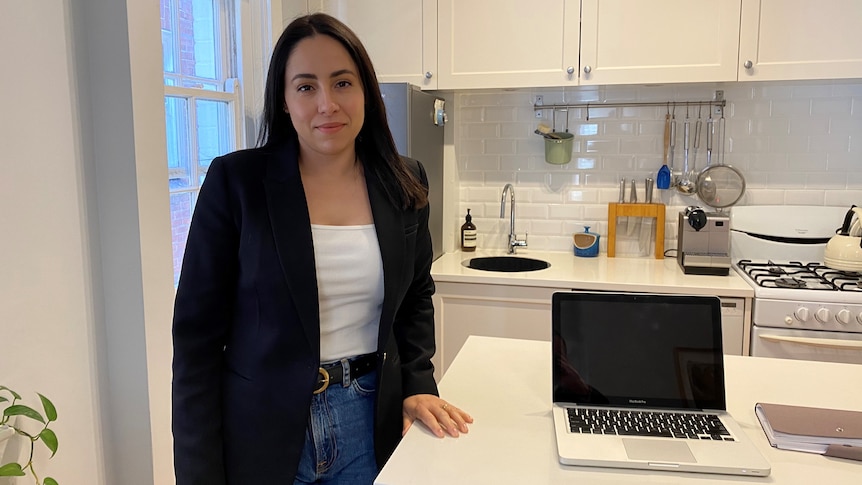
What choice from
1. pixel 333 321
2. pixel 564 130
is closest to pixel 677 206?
pixel 564 130

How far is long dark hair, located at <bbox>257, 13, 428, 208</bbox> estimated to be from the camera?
127cm

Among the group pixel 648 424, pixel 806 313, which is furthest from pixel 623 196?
pixel 648 424

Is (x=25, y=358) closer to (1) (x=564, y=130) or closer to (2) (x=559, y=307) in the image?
(2) (x=559, y=307)

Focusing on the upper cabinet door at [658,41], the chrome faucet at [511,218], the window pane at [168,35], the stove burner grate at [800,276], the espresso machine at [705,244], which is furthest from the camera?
the chrome faucet at [511,218]

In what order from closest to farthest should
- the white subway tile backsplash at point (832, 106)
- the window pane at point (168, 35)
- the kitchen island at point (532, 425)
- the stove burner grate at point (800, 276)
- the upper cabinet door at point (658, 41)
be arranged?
the kitchen island at point (532, 425) → the window pane at point (168, 35) → the stove burner grate at point (800, 276) → the upper cabinet door at point (658, 41) → the white subway tile backsplash at point (832, 106)

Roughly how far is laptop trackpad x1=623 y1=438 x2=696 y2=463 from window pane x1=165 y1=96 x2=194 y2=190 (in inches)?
67.3

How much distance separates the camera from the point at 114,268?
1874 mm

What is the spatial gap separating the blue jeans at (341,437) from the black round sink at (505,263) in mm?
1873

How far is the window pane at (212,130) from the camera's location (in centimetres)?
245

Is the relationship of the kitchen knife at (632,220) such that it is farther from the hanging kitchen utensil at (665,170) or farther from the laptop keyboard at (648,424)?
the laptop keyboard at (648,424)

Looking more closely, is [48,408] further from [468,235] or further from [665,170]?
[665,170]

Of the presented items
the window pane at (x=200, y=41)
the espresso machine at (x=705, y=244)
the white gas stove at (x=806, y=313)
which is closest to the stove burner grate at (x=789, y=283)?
the white gas stove at (x=806, y=313)

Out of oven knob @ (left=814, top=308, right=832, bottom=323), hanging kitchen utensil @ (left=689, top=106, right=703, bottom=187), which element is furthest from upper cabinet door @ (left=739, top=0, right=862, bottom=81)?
oven knob @ (left=814, top=308, right=832, bottom=323)

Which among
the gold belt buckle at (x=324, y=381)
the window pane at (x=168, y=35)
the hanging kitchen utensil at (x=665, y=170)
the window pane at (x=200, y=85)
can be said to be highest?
the window pane at (x=168, y=35)
